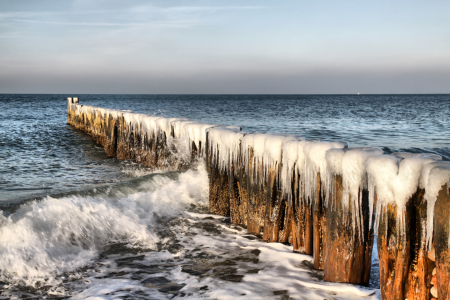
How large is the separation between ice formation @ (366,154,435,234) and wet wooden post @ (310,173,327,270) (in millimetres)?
742

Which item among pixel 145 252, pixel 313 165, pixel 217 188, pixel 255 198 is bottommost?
pixel 145 252

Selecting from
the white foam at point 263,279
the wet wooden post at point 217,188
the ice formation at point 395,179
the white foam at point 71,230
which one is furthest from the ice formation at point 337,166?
the white foam at point 71,230

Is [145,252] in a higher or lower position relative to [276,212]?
lower

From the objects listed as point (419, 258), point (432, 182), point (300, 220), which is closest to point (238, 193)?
point (300, 220)

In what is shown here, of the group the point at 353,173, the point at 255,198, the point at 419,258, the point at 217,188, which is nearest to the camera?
the point at 419,258

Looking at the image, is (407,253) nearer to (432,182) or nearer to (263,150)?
(432,182)

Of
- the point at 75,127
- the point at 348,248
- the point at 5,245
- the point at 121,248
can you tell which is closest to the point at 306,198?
the point at 348,248

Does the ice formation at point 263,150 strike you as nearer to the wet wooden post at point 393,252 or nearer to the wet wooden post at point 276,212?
the wet wooden post at point 276,212

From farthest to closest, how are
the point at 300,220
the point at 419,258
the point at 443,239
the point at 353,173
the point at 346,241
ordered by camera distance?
the point at 300,220 < the point at 346,241 < the point at 353,173 < the point at 419,258 < the point at 443,239

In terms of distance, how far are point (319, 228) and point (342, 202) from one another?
0.62 m

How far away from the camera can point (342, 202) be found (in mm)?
3141

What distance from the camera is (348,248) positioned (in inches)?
124

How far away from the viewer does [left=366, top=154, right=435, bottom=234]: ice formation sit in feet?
8.45

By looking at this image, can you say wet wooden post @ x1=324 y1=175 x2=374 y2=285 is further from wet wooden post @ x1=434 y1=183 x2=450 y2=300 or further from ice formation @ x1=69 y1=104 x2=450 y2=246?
wet wooden post @ x1=434 y1=183 x2=450 y2=300
